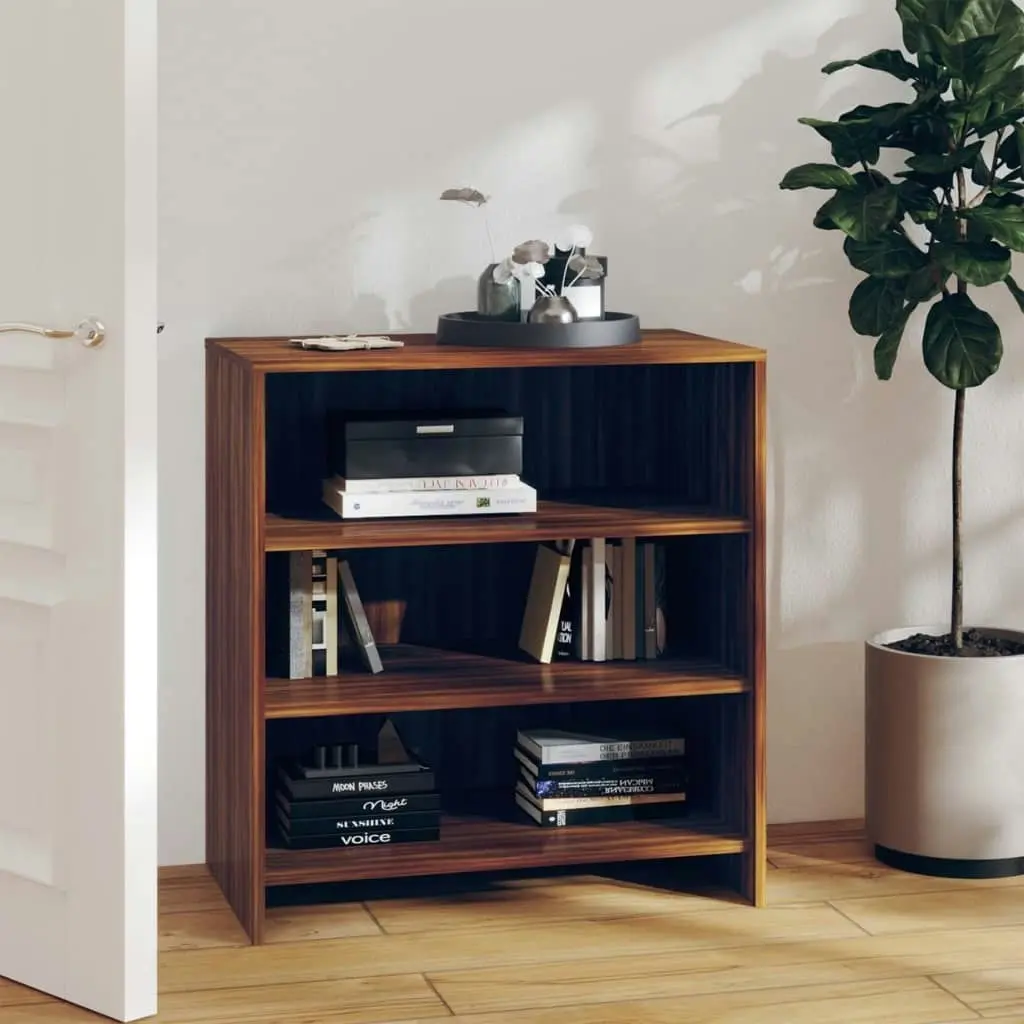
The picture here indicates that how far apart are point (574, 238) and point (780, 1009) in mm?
1342

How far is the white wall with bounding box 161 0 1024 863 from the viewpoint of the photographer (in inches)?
131

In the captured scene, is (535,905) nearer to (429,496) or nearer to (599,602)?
(599,602)

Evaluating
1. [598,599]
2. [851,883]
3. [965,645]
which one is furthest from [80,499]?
[965,645]

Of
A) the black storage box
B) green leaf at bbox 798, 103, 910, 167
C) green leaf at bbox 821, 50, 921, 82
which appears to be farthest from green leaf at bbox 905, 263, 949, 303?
the black storage box

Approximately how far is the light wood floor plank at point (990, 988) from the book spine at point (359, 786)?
95cm

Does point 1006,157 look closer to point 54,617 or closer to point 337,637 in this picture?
point 337,637

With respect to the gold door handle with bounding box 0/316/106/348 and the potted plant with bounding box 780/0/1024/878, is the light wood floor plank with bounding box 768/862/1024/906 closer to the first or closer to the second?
the potted plant with bounding box 780/0/1024/878

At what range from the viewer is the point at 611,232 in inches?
139

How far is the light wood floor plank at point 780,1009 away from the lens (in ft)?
9.14

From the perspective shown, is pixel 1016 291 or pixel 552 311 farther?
pixel 1016 291

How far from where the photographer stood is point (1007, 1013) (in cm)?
283

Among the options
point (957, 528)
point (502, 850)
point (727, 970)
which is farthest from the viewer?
point (957, 528)

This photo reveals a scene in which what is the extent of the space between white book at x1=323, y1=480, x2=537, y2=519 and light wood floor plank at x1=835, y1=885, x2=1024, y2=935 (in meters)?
0.94

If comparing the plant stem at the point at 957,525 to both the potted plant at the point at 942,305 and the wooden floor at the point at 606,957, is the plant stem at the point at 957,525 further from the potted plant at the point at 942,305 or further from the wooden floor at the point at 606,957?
the wooden floor at the point at 606,957
